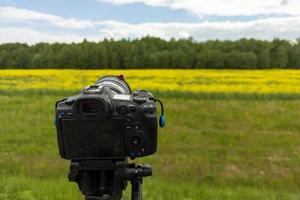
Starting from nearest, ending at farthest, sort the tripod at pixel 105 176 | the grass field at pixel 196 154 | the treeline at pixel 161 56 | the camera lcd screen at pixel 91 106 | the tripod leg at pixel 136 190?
1. the camera lcd screen at pixel 91 106
2. the tripod at pixel 105 176
3. the tripod leg at pixel 136 190
4. the grass field at pixel 196 154
5. the treeline at pixel 161 56

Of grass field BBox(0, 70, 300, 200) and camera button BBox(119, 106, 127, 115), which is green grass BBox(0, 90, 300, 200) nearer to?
grass field BBox(0, 70, 300, 200)

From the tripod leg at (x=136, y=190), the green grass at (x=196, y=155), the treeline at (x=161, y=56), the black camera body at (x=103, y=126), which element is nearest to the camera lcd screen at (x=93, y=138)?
the black camera body at (x=103, y=126)

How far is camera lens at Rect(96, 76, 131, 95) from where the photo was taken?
6.77ft

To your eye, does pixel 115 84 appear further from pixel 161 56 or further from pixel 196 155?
pixel 161 56

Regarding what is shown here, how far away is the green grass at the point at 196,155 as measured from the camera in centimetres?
525

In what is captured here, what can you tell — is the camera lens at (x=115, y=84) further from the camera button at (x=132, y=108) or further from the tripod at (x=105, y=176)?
the tripod at (x=105, y=176)

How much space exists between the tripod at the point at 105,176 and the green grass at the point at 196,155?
7.26 feet

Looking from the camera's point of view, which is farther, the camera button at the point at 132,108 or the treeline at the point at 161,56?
the treeline at the point at 161,56

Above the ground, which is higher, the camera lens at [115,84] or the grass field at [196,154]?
the camera lens at [115,84]

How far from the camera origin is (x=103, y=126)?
1.83 m

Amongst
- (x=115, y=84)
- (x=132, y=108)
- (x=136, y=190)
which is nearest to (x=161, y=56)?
(x=115, y=84)

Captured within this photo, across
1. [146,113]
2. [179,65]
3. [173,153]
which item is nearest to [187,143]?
[173,153]

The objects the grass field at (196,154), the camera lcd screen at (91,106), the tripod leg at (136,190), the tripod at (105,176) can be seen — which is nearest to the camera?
the camera lcd screen at (91,106)

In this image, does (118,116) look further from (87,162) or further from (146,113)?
(87,162)
